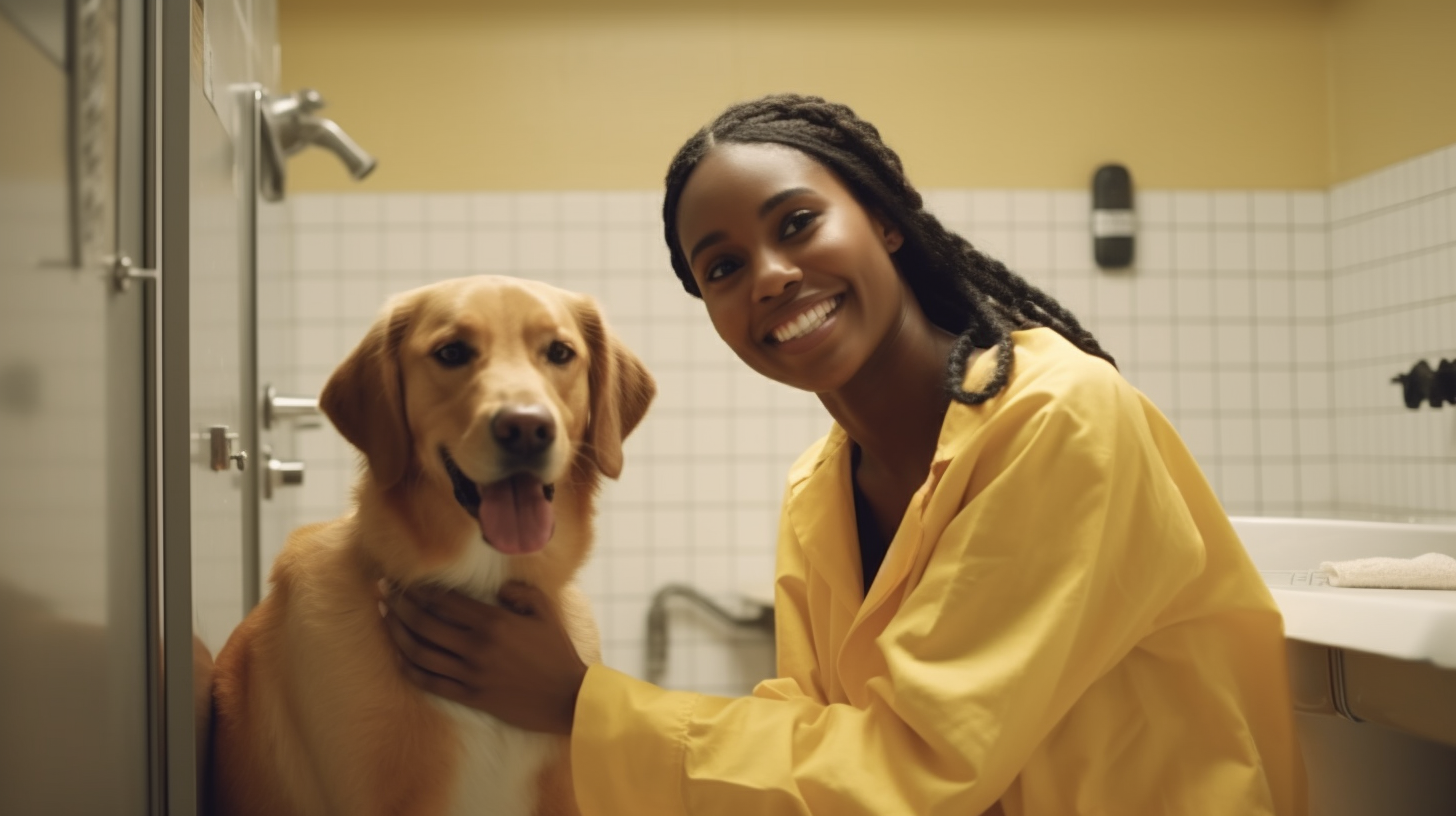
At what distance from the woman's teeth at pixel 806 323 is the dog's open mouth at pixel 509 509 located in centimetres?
32

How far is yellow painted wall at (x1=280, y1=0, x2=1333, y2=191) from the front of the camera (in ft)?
12.0

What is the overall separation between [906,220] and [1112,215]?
2.55 metres

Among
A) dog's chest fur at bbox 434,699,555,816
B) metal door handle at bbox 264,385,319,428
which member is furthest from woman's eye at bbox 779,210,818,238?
metal door handle at bbox 264,385,319,428

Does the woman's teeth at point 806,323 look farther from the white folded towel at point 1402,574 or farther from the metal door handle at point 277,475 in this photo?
the metal door handle at point 277,475

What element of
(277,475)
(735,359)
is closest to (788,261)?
(277,475)

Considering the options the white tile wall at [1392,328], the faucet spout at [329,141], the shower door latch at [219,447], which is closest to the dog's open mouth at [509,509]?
the shower door latch at [219,447]

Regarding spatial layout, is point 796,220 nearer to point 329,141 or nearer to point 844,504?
point 844,504

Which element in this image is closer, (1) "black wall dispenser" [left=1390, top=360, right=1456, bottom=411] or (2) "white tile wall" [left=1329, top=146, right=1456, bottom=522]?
(1) "black wall dispenser" [left=1390, top=360, right=1456, bottom=411]

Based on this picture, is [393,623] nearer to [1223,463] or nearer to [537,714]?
[537,714]

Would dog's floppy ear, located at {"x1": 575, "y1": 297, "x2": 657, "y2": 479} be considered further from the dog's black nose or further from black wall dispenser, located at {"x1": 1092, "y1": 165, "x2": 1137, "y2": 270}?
black wall dispenser, located at {"x1": 1092, "y1": 165, "x2": 1137, "y2": 270}

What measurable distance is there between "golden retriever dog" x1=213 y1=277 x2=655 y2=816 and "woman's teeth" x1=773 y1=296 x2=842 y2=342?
24cm

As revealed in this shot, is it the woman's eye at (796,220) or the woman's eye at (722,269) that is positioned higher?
the woman's eye at (796,220)

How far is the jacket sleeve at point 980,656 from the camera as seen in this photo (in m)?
1.07

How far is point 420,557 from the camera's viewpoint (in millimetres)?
1218
